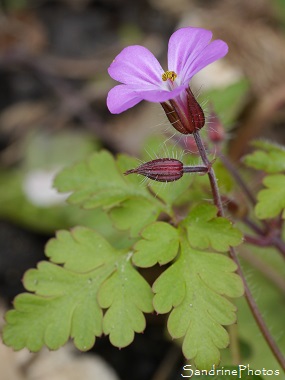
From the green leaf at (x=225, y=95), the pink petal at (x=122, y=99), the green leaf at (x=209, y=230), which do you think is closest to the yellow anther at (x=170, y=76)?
the pink petal at (x=122, y=99)

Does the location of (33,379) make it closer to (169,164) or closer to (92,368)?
(92,368)

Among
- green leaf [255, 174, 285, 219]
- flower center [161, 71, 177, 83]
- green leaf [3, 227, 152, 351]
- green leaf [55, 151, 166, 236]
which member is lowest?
green leaf [255, 174, 285, 219]

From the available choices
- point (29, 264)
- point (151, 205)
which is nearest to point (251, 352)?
point (151, 205)

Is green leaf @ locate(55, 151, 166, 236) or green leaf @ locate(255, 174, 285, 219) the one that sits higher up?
green leaf @ locate(55, 151, 166, 236)

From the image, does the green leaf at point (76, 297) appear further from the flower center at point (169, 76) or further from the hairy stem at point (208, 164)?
the flower center at point (169, 76)

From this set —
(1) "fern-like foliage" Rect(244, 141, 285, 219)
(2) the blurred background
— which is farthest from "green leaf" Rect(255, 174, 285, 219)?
(2) the blurred background

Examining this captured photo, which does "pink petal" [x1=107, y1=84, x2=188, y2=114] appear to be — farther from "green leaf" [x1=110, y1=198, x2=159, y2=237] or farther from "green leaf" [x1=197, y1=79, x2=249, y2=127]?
"green leaf" [x1=197, y1=79, x2=249, y2=127]
